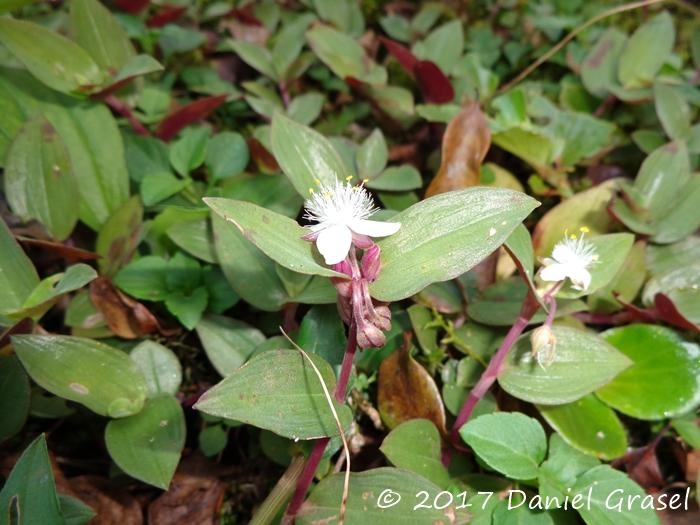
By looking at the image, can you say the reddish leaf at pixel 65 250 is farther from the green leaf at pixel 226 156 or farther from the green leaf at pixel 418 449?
the green leaf at pixel 418 449

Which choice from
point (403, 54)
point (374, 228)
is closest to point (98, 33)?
point (403, 54)

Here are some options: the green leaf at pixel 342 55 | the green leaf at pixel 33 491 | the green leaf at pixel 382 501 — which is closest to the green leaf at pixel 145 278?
the green leaf at pixel 33 491

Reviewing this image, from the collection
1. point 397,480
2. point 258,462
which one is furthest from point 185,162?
point 397,480

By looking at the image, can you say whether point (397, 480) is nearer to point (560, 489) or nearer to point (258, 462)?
point (560, 489)

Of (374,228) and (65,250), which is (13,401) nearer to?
(65,250)

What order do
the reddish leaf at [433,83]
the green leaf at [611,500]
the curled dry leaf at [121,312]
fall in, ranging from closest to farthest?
the green leaf at [611,500] < the curled dry leaf at [121,312] < the reddish leaf at [433,83]

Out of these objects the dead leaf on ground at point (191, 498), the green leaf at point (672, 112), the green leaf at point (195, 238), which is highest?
the green leaf at point (672, 112)

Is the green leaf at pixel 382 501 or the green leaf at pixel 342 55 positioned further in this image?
the green leaf at pixel 342 55
